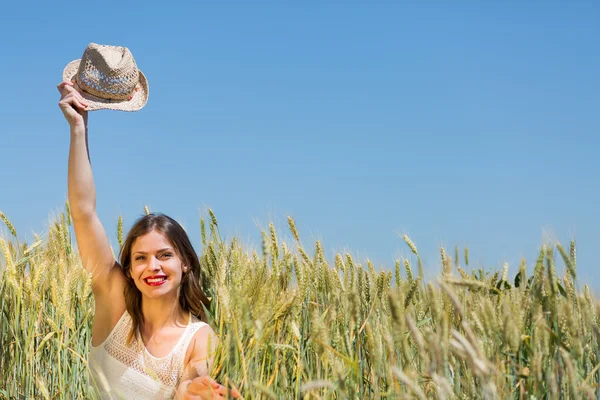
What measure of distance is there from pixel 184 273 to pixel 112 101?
0.73m

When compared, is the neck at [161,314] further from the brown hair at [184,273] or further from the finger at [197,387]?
the finger at [197,387]

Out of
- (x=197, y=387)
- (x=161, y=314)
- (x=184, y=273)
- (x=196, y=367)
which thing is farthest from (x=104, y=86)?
(x=197, y=387)

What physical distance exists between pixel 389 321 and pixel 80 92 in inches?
A: 58.3

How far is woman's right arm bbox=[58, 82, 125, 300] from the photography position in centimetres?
237

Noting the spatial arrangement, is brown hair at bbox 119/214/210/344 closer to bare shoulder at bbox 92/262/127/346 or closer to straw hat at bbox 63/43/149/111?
bare shoulder at bbox 92/262/127/346

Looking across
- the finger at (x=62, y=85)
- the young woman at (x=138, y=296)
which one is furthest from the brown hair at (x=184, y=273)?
the finger at (x=62, y=85)

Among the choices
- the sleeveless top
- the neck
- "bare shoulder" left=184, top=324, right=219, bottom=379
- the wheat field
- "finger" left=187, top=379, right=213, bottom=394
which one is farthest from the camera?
the neck

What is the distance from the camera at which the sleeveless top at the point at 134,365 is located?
93.0 inches

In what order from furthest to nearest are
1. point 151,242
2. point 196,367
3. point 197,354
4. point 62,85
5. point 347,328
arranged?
point 62,85, point 151,242, point 197,354, point 196,367, point 347,328

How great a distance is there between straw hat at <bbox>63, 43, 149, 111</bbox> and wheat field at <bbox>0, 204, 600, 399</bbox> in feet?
1.81

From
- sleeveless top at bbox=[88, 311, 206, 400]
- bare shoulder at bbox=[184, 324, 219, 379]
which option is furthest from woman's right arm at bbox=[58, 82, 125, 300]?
bare shoulder at bbox=[184, 324, 219, 379]

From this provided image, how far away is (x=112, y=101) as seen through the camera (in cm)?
265

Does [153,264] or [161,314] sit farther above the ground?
[153,264]

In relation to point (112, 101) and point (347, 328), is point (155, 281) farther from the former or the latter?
point (347, 328)
